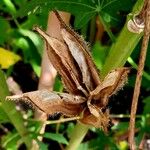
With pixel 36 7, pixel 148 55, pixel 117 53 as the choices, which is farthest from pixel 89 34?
pixel 117 53

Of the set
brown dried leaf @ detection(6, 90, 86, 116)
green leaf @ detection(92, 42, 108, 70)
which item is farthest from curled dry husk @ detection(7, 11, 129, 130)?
green leaf @ detection(92, 42, 108, 70)

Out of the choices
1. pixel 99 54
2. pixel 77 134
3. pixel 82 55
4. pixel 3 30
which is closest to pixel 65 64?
pixel 82 55

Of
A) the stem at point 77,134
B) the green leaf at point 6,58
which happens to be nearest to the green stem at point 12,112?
the stem at point 77,134

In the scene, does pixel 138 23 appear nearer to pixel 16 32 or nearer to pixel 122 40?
pixel 122 40

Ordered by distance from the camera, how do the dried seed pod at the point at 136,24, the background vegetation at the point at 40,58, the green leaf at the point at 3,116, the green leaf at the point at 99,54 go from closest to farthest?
1. the dried seed pod at the point at 136,24
2. the background vegetation at the point at 40,58
3. the green leaf at the point at 3,116
4. the green leaf at the point at 99,54

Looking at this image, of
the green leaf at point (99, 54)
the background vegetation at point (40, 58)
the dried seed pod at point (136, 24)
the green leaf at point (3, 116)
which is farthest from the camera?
the green leaf at point (99, 54)

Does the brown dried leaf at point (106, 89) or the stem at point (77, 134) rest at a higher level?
the brown dried leaf at point (106, 89)

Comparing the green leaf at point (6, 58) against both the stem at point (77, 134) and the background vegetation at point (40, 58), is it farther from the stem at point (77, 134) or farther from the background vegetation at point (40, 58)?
the stem at point (77, 134)
